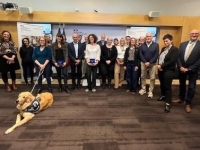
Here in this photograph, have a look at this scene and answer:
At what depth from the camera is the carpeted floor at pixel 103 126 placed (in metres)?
2.15

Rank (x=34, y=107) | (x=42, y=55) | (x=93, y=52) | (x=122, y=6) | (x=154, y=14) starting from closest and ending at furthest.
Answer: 1. (x=34, y=107)
2. (x=42, y=55)
3. (x=93, y=52)
4. (x=154, y=14)
5. (x=122, y=6)

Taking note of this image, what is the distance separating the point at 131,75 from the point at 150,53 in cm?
79

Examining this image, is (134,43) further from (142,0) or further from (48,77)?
(142,0)

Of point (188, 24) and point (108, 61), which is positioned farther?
point (188, 24)

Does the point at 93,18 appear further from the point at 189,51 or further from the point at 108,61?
the point at 189,51

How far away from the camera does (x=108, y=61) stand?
4227 mm

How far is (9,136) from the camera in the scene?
2.30 meters

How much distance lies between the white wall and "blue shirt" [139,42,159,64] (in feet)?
9.75

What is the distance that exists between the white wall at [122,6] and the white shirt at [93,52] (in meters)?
2.55

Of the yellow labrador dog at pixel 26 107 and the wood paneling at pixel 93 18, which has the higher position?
the wood paneling at pixel 93 18

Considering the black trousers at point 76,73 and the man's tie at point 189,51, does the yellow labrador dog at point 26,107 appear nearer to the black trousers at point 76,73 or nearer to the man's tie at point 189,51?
the black trousers at point 76,73

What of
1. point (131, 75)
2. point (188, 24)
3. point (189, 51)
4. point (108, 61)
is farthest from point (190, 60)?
point (188, 24)

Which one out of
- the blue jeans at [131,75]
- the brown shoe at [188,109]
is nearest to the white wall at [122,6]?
the blue jeans at [131,75]

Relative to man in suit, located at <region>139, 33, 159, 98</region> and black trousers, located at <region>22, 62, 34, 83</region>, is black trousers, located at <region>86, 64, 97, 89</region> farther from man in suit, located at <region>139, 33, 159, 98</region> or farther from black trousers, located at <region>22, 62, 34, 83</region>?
black trousers, located at <region>22, 62, 34, 83</region>
